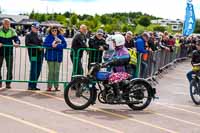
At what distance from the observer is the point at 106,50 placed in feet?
38.2

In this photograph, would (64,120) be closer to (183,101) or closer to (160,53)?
(183,101)

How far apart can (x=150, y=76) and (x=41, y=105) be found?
6.46 metres

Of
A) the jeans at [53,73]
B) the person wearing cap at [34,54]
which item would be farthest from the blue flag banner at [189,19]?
the person wearing cap at [34,54]

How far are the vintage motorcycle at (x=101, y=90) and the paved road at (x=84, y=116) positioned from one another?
0.21 meters

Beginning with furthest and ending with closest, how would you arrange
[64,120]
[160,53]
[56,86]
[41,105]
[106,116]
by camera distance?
[160,53], [56,86], [41,105], [106,116], [64,120]

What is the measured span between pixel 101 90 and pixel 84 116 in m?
0.88

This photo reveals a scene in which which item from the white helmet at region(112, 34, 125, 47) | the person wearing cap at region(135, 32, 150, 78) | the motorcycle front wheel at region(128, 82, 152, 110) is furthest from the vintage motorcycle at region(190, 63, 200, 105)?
the white helmet at region(112, 34, 125, 47)

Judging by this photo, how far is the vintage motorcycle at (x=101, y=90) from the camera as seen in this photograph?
30.6 feet

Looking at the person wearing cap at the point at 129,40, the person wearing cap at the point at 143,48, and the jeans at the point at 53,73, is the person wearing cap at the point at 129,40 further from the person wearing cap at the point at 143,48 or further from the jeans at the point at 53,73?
the jeans at the point at 53,73

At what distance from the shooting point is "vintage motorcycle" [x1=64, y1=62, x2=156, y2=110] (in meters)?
9.33

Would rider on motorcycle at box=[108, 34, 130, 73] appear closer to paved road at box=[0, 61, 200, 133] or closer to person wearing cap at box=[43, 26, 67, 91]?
paved road at box=[0, 61, 200, 133]

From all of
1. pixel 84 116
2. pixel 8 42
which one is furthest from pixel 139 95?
pixel 8 42

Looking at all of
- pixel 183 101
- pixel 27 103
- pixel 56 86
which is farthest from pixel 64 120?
pixel 183 101

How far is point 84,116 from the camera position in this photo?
880cm
